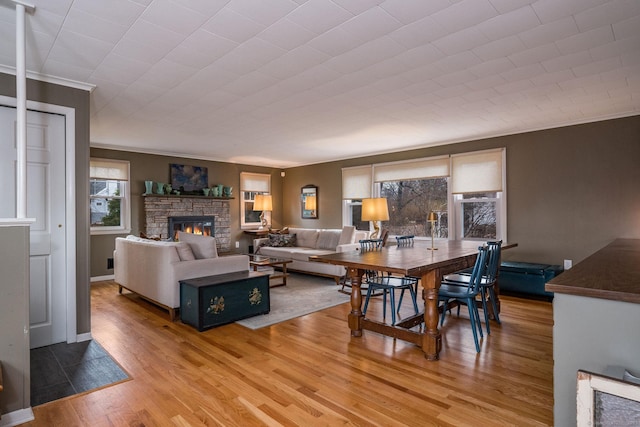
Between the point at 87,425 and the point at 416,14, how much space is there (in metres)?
3.10

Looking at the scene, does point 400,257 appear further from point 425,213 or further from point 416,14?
point 425,213

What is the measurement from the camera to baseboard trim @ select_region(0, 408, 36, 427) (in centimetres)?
202

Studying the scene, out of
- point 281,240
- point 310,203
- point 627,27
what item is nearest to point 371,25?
point 627,27

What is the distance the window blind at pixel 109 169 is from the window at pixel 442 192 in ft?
14.2

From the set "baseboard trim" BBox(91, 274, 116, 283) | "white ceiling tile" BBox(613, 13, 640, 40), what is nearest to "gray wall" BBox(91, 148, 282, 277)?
"baseboard trim" BBox(91, 274, 116, 283)

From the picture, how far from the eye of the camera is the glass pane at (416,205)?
632 centimetres

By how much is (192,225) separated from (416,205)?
4.52m

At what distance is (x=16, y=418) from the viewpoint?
205 cm

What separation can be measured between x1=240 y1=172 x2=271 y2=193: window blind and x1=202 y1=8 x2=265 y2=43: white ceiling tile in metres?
5.96

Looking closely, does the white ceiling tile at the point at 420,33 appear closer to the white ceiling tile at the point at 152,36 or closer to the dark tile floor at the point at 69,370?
the white ceiling tile at the point at 152,36

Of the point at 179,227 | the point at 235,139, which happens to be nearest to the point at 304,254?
the point at 235,139

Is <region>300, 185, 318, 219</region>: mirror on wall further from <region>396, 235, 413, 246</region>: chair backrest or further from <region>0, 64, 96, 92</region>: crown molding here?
<region>0, 64, 96, 92</region>: crown molding

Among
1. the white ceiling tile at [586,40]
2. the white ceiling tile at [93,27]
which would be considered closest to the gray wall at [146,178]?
the white ceiling tile at [93,27]

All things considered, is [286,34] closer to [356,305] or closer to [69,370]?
[356,305]
